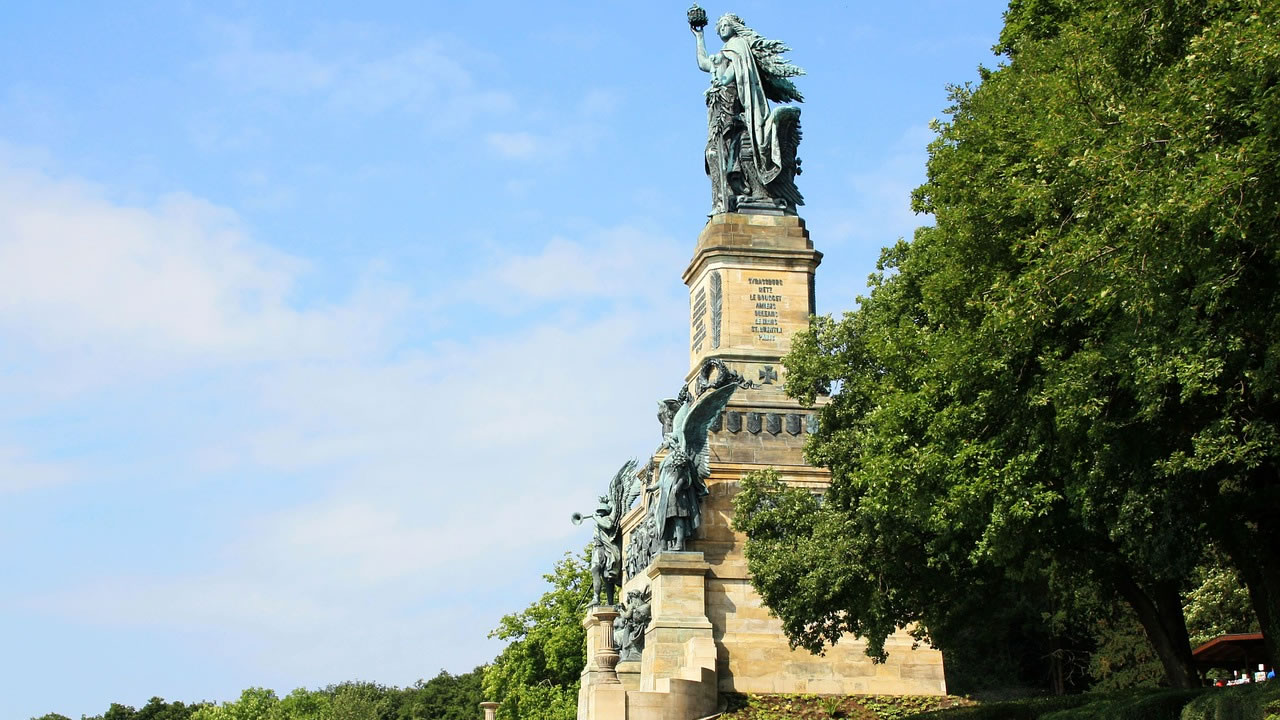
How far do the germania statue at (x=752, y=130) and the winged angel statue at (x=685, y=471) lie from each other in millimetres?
6062

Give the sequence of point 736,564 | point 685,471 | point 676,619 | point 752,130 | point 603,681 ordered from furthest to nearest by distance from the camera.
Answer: point 752,130, point 736,564, point 685,471, point 676,619, point 603,681

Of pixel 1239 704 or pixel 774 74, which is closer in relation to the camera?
pixel 1239 704

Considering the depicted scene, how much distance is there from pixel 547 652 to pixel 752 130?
23593 millimetres

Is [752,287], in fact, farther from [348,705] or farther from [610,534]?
[348,705]

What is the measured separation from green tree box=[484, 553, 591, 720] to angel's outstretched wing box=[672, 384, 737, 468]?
2084 centimetres

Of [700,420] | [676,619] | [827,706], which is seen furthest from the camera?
[700,420]

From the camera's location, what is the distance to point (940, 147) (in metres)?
22.6

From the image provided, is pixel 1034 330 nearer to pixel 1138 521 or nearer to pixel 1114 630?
pixel 1138 521

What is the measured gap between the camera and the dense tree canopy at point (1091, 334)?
15.9 meters

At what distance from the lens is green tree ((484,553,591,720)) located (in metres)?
51.9

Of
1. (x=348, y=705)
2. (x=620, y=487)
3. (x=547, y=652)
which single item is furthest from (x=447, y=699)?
(x=620, y=487)

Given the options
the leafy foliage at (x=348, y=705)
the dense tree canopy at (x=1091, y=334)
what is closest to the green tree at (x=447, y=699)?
the leafy foliage at (x=348, y=705)

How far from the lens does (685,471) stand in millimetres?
30078

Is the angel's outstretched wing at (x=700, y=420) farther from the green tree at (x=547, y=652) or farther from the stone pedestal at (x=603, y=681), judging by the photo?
the green tree at (x=547, y=652)
